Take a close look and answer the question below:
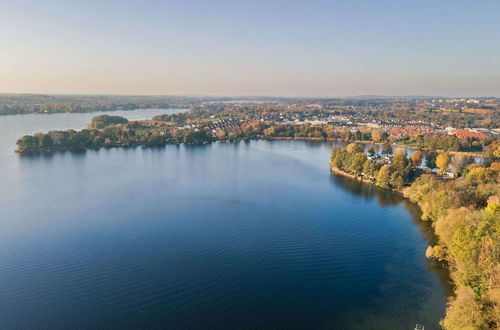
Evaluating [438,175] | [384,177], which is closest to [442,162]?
[438,175]

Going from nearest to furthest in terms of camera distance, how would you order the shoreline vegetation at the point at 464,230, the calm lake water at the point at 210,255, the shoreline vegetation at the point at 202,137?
1. the shoreline vegetation at the point at 464,230
2. the calm lake water at the point at 210,255
3. the shoreline vegetation at the point at 202,137

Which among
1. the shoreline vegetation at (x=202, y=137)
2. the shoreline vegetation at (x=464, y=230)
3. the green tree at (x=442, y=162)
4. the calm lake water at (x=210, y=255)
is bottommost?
the calm lake water at (x=210, y=255)

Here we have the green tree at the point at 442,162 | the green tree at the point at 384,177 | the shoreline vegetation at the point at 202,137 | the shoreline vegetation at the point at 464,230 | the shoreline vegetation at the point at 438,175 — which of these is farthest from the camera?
the shoreline vegetation at the point at 202,137

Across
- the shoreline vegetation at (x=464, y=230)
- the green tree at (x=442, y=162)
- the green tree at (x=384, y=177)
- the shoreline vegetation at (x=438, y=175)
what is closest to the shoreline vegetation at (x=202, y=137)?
the shoreline vegetation at (x=438, y=175)

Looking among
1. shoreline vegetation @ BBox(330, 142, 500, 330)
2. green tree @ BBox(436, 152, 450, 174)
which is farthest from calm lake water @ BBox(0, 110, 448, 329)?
green tree @ BBox(436, 152, 450, 174)

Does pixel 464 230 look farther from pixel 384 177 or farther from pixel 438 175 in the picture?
pixel 438 175

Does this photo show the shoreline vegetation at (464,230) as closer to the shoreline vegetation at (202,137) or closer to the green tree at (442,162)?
the green tree at (442,162)
